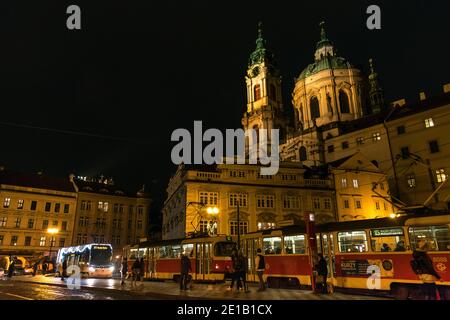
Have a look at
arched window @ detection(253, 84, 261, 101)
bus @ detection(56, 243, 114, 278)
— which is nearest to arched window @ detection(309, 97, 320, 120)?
arched window @ detection(253, 84, 261, 101)

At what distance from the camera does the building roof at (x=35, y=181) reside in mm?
53719

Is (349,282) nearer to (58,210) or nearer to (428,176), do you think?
(428,176)

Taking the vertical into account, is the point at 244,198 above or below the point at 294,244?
above

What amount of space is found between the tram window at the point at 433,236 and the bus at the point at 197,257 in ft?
34.0

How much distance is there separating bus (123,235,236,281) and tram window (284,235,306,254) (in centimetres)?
404

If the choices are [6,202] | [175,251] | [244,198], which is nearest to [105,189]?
[6,202]

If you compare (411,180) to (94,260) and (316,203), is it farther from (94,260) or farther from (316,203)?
(94,260)

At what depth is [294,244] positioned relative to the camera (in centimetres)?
1852

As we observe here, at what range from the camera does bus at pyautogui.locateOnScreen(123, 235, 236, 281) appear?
22219mm

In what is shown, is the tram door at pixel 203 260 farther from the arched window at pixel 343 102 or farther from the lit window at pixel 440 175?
the arched window at pixel 343 102

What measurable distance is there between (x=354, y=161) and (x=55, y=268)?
1595 inches

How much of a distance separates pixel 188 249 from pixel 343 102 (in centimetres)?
5478
